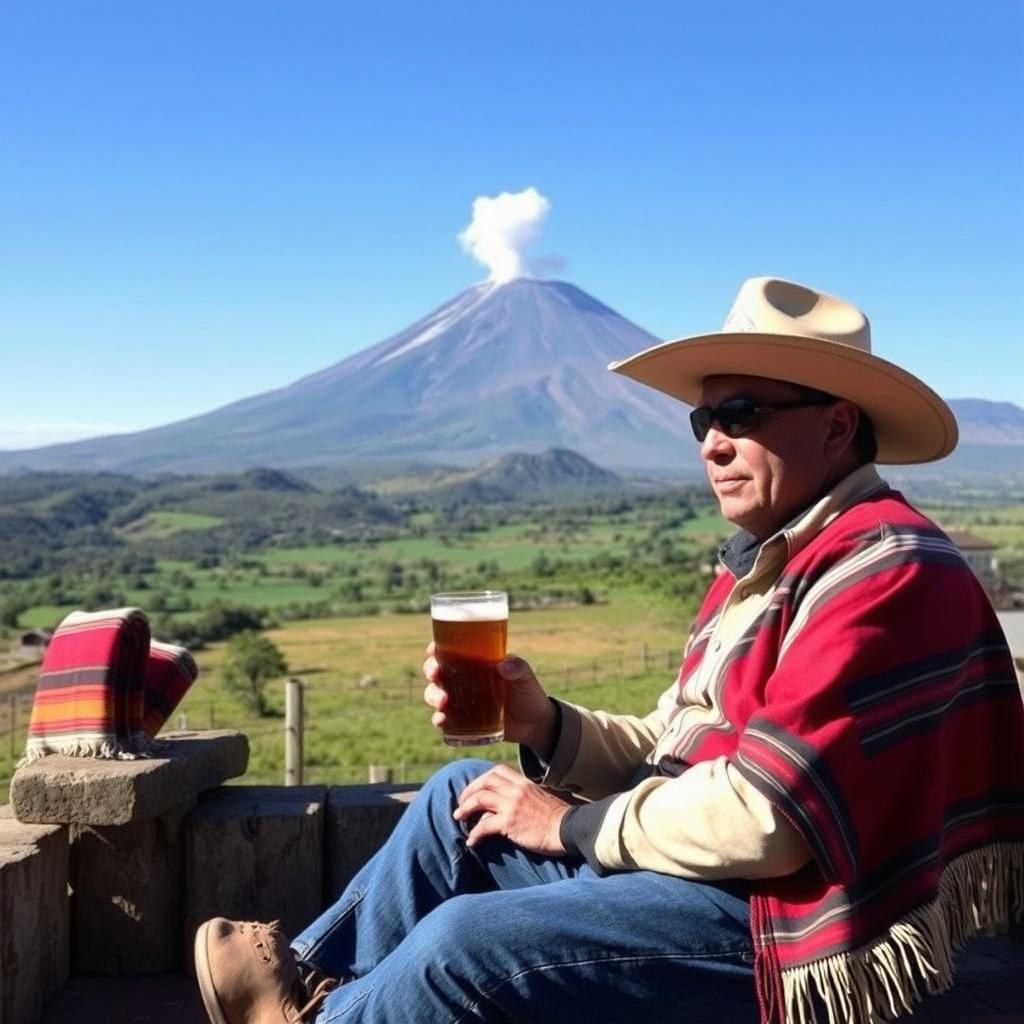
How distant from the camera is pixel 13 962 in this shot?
2.93m

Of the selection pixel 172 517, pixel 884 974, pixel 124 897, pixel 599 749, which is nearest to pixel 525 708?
pixel 599 749

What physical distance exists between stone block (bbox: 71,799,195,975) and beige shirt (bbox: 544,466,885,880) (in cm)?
118

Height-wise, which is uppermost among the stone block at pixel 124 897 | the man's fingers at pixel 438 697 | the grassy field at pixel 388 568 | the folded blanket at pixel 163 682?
the man's fingers at pixel 438 697

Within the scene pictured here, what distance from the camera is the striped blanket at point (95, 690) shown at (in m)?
3.28

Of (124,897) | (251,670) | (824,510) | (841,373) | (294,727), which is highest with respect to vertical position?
(841,373)

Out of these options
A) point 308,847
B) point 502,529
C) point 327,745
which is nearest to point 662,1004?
point 308,847

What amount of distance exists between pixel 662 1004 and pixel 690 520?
12047 cm

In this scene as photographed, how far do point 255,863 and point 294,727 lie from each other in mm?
5003

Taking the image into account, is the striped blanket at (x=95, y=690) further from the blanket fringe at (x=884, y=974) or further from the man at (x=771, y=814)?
the blanket fringe at (x=884, y=974)

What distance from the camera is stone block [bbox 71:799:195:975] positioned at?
3385mm

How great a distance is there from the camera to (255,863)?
11.5 ft

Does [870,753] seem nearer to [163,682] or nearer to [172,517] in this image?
[163,682]

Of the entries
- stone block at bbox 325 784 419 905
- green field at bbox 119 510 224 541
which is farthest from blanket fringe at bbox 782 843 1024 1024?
green field at bbox 119 510 224 541

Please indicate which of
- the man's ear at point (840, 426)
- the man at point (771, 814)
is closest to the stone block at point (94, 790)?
the man at point (771, 814)
